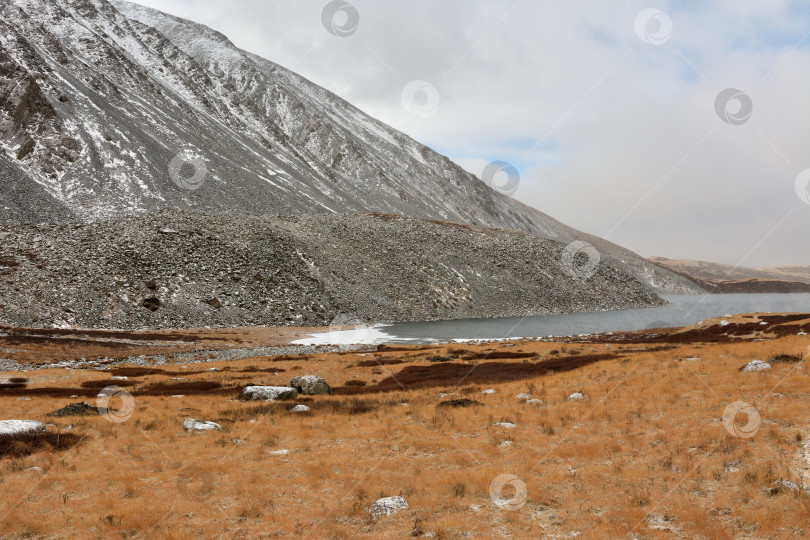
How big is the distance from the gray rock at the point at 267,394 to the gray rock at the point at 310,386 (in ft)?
6.02

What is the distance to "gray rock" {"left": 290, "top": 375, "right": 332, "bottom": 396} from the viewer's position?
32.7 m

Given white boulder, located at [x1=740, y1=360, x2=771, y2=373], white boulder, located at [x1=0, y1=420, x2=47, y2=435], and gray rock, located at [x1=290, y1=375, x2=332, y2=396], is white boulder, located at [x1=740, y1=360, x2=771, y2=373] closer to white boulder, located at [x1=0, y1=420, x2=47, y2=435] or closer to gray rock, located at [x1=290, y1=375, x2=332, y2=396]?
gray rock, located at [x1=290, y1=375, x2=332, y2=396]

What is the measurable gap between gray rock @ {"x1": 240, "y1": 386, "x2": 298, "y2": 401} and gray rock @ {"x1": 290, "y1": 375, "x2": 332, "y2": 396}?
183 cm

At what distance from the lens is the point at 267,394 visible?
3047 centimetres

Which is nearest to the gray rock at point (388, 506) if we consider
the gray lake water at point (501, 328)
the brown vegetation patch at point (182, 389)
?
the brown vegetation patch at point (182, 389)

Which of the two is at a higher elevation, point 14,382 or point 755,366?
point 14,382

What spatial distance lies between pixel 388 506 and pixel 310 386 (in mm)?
20530

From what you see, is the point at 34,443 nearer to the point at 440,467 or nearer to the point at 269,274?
the point at 440,467

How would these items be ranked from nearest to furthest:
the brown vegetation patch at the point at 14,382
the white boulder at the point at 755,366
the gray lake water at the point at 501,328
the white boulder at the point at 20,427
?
the white boulder at the point at 20,427, the white boulder at the point at 755,366, the brown vegetation patch at the point at 14,382, the gray lake water at the point at 501,328

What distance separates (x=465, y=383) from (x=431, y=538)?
2362 centimetres

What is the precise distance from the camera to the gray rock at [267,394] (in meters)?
30.3

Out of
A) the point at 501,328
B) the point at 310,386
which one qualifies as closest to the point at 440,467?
the point at 310,386

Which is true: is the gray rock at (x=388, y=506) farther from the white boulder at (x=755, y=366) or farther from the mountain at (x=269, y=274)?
the mountain at (x=269, y=274)

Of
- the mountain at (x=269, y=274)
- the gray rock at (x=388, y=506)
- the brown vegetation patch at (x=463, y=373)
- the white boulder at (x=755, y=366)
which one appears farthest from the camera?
the mountain at (x=269, y=274)
